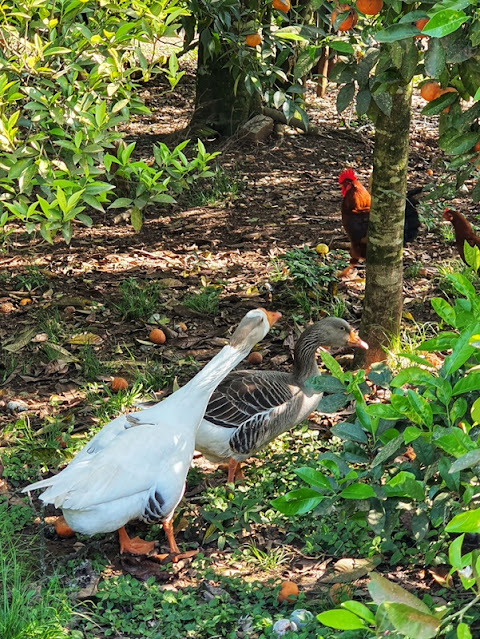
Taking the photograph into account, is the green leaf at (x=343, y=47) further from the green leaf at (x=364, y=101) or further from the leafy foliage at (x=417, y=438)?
the leafy foliage at (x=417, y=438)

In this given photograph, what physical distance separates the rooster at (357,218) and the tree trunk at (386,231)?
50.2 inches

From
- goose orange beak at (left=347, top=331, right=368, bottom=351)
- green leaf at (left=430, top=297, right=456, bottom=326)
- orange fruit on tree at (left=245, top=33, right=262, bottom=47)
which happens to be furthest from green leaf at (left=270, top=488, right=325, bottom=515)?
orange fruit on tree at (left=245, top=33, right=262, bottom=47)

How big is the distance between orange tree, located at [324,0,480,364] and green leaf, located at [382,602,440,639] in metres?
1.27

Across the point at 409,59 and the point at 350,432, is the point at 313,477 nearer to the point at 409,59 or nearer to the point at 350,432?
the point at 350,432

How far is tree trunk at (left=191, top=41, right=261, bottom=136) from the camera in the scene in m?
8.26

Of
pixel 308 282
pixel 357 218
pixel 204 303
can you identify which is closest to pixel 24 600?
pixel 204 303

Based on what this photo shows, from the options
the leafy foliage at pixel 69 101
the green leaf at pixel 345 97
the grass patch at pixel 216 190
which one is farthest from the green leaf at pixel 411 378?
Result: the grass patch at pixel 216 190

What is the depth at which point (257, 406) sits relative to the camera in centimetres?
401

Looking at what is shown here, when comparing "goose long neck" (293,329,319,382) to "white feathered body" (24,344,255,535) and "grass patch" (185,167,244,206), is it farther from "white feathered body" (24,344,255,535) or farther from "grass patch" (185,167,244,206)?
"grass patch" (185,167,244,206)

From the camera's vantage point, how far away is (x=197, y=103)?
845cm

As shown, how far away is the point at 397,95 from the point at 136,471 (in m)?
2.30

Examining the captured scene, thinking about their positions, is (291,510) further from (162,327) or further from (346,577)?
(162,327)

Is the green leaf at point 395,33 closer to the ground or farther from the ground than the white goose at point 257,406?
farther from the ground

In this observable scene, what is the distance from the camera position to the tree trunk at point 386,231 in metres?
4.22
